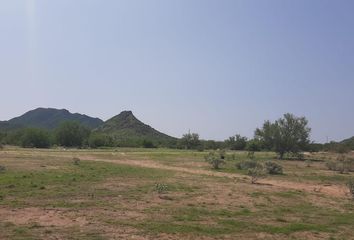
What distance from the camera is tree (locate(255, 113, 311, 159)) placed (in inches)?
2896

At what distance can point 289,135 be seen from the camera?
73.6m

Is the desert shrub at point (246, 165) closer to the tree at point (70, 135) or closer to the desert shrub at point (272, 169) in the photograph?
the desert shrub at point (272, 169)

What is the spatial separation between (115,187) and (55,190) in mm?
3793

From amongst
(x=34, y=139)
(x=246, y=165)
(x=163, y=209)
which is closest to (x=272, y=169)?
(x=246, y=165)

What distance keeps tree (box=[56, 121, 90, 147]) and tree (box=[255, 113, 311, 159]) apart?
5281 cm

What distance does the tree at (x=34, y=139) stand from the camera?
10225 cm

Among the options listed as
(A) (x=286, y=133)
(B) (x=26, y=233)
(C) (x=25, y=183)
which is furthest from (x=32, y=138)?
(B) (x=26, y=233)

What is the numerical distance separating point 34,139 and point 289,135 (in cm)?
5364

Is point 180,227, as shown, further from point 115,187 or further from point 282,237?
point 115,187

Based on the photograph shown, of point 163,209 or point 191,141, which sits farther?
point 191,141

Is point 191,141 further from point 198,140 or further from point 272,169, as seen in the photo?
point 272,169

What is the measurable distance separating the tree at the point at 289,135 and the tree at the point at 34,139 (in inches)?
1949

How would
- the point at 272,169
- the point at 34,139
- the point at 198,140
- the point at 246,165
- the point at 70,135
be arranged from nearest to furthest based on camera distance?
1. the point at 272,169
2. the point at 246,165
3. the point at 34,139
4. the point at 70,135
5. the point at 198,140

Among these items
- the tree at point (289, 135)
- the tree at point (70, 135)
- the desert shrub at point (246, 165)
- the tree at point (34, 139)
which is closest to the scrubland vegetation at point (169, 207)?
the desert shrub at point (246, 165)
